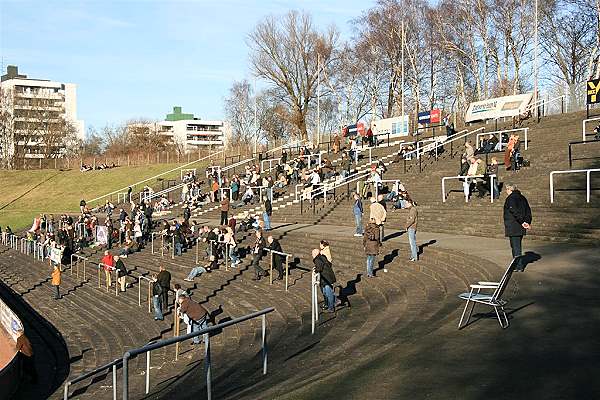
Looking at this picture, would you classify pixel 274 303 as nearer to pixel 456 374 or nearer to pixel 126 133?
pixel 456 374

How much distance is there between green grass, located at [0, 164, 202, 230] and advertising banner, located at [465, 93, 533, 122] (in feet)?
83.4

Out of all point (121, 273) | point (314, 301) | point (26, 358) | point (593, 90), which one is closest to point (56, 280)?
point (121, 273)

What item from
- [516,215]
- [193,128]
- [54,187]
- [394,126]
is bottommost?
[54,187]

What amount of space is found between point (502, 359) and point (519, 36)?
45.5 meters

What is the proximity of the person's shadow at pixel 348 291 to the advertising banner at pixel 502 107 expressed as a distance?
1922cm

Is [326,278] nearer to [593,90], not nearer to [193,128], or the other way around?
[593,90]

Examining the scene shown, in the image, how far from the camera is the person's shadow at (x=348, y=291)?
13.7 meters

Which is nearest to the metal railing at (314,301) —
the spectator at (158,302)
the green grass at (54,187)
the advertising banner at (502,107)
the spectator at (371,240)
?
the spectator at (371,240)

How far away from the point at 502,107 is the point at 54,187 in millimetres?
42712

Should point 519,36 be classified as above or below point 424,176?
above

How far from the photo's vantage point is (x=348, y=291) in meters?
14.8

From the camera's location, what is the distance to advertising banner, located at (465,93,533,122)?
33.2m

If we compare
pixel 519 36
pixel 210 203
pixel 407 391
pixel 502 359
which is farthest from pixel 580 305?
pixel 519 36

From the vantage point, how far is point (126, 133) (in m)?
91.2
